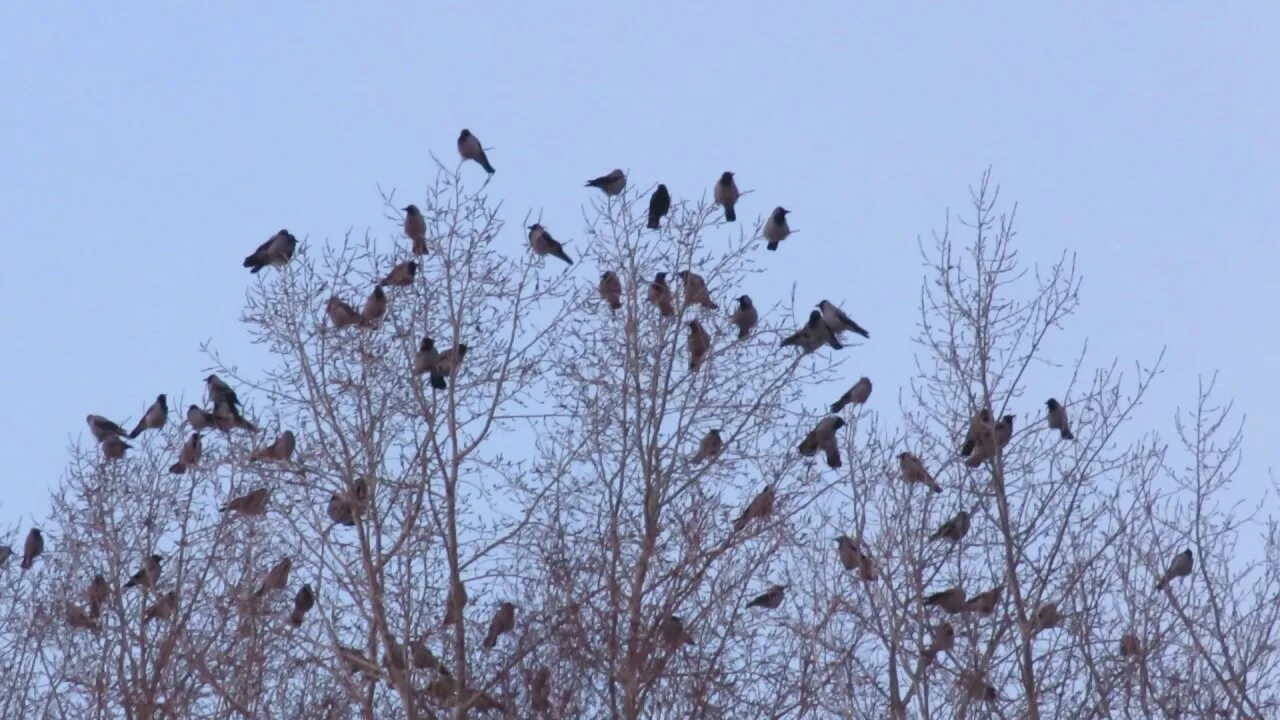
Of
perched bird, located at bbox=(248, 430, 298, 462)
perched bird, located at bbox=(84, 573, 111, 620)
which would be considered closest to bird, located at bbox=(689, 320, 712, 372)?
perched bird, located at bbox=(248, 430, 298, 462)

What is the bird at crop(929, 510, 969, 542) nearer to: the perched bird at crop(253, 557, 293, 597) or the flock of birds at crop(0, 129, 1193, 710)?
the flock of birds at crop(0, 129, 1193, 710)

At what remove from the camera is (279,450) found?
47.3 ft

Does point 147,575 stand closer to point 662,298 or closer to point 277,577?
point 277,577

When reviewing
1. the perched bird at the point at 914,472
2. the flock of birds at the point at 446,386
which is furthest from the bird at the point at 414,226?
the perched bird at the point at 914,472

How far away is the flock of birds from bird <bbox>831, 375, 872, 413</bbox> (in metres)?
0.39

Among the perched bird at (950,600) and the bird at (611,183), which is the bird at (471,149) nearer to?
the bird at (611,183)

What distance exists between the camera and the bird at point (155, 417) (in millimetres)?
18281

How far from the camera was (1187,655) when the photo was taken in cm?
1370

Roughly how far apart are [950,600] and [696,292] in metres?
3.05

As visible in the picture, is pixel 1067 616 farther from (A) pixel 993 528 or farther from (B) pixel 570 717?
(B) pixel 570 717

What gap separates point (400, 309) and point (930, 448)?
4.13 meters

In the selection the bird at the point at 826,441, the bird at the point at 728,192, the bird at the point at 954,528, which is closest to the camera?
the bird at the point at 954,528

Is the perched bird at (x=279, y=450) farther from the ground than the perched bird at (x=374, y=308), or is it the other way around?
the perched bird at (x=374, y=308)

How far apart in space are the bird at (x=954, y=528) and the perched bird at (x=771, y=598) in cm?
165
